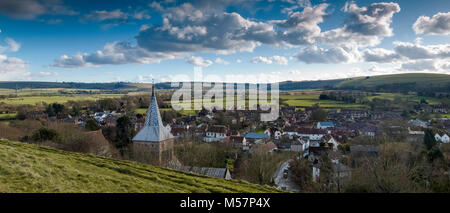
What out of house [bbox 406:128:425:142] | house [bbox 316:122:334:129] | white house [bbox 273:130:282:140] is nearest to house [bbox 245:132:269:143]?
white house [bbox 273:130:282:140]

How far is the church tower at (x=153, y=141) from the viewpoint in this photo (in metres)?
24.7

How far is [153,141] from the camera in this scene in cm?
2505

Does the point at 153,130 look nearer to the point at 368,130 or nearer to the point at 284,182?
the point at 284,182

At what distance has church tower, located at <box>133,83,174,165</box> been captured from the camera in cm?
2465

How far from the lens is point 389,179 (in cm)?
1652

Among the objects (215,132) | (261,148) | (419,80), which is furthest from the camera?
(419,80)

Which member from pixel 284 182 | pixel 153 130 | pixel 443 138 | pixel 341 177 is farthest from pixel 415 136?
pixel 153 130

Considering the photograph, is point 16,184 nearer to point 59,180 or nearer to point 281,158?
point 59,180

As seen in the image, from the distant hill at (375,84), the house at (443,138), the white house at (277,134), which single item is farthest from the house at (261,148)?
the distant hill at (375,84)

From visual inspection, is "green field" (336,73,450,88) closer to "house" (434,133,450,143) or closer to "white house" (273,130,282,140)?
"house" (434,133,450,143)
